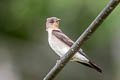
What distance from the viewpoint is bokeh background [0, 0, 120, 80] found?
8.76 m

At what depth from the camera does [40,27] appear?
33.0 ft

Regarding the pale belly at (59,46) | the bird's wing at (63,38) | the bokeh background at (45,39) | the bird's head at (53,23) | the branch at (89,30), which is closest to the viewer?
the branch at (89,30)

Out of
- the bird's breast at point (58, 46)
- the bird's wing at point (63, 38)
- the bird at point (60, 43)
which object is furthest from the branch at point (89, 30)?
the bird's breast at point (58, 46)

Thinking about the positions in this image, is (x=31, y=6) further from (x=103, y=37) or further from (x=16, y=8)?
(x=103, y=37)

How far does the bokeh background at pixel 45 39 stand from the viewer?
8758 millimetres

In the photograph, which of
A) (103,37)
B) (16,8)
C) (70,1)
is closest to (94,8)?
(70,1)

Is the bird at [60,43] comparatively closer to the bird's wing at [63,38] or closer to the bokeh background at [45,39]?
the bird's wing at [63,38]

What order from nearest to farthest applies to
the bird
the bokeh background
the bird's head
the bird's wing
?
the bird → the bird's wing → the bird's head → the bokeh background

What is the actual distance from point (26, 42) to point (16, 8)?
706 millimetres

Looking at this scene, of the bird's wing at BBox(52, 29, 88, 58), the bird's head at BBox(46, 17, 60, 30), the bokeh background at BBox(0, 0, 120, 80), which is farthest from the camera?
the bokeh background at BBox(0, 0, 120, 80)

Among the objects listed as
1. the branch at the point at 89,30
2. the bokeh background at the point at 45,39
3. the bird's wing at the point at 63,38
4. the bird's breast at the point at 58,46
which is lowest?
the bokeh background at the point at 45,39

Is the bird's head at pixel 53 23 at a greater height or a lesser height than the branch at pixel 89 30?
lesser

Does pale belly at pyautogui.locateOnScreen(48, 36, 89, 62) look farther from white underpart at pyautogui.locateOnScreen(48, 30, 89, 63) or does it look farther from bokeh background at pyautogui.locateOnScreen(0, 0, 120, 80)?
bokeh background at pyautogui.locateOnScreen(0, 0, 120, 80)

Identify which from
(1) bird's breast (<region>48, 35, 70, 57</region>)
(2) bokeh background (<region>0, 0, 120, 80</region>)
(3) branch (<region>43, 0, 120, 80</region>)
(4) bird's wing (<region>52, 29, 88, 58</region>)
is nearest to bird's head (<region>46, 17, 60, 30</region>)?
(4) bird's wing (<region>52, 29, 88, 58</region>)
